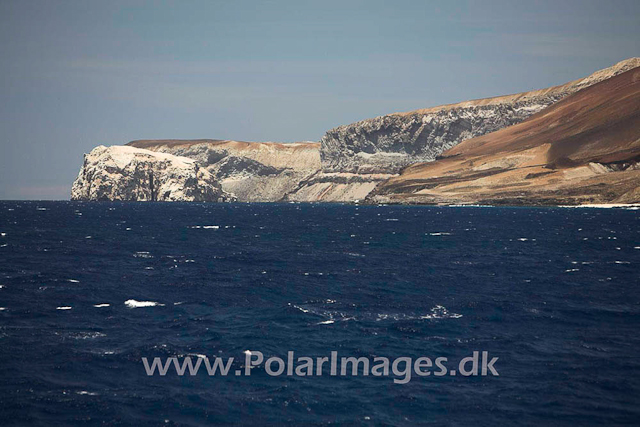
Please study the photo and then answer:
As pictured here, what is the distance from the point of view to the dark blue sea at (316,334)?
29.2 metres

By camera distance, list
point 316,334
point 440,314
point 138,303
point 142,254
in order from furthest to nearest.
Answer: point 142,254, point 138,303, point 440,314, point 316,334

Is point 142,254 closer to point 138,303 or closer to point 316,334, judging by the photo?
point 138,303

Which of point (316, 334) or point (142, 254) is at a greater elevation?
point (142, 254)

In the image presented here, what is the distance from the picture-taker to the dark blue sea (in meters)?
29.2

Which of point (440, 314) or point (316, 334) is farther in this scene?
point (440, 314)

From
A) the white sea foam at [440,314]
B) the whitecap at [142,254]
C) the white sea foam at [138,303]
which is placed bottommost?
the white sea foam at [440,314]

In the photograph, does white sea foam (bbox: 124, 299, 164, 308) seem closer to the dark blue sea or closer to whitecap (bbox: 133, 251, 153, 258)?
the dark blue sea

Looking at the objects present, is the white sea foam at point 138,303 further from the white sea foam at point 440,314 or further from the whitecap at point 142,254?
the whitecap at point 142,254

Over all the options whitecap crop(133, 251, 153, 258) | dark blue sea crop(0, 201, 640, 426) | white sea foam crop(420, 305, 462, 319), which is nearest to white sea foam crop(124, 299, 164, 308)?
dark blue sea crop(0, 201, 640, 426)

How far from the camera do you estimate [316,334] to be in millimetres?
41719

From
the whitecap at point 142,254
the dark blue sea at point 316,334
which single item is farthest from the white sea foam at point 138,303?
the whitecap at point 142,254

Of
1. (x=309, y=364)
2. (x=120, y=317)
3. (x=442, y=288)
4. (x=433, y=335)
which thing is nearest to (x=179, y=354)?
(x=309, y=364)

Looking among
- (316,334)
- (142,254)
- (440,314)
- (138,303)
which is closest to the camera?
(316,334)

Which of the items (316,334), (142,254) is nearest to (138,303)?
(316,334)
